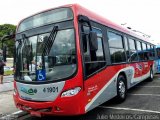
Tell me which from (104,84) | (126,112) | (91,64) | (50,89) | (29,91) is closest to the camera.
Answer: (50,89)

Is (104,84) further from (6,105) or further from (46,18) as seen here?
(6,105)

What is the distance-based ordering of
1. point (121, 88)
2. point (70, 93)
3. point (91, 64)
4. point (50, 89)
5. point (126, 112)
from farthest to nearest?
point (121, 88) → point (126, 112) → point (91, 64) → point (50, 89) → point (70, 93)

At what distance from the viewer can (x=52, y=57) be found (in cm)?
591

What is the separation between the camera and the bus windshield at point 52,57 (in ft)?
18.9

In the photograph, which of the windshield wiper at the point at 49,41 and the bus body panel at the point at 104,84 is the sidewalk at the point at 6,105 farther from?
the bus body panel at the point at 104,84

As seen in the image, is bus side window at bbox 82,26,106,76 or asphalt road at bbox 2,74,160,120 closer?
bus side window at bbox 82,26,106,76

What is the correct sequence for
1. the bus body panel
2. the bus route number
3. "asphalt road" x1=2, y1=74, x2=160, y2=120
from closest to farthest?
the bus route number < the bus body panel < "asphalt road" x1=2, y1=74, x2=160, y2=120

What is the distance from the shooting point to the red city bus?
222 inches

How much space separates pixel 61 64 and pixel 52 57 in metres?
0.30

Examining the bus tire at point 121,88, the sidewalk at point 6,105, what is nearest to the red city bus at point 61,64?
the bus tire at point 121,88

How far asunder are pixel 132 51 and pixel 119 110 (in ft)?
12.3

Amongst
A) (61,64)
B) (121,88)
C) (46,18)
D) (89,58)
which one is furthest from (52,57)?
(121,88)

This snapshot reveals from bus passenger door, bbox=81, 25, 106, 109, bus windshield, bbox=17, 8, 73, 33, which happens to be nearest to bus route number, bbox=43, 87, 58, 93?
bus passenger door, bbox=81, 25, 106, 109

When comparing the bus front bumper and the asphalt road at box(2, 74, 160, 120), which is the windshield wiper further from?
the asphalt road at box(2, 74, 160, 120)
